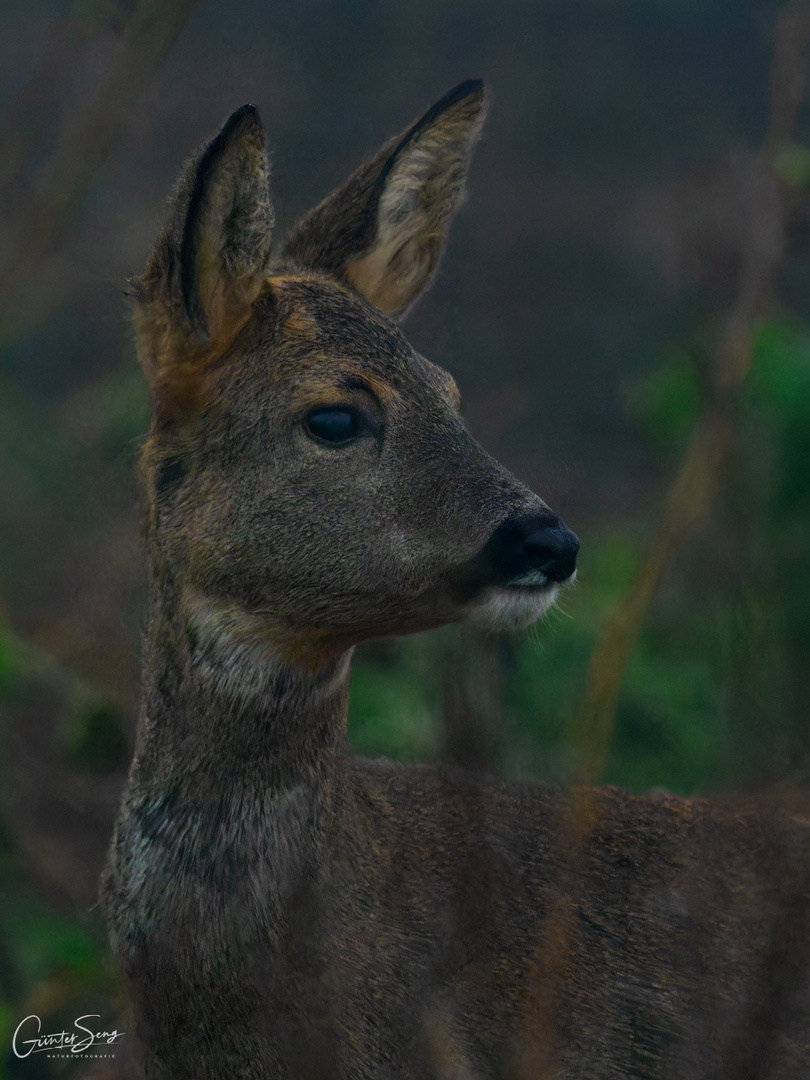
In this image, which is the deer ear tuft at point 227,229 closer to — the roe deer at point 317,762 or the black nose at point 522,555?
the roe deer at point 317,762

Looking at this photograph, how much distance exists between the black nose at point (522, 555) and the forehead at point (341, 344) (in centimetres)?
54

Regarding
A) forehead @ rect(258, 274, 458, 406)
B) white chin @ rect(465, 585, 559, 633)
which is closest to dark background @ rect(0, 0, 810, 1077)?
white chin @ rect(465, 585, 559, 633)

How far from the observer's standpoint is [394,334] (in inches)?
123

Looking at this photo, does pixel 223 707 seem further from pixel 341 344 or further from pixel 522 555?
pixel 341 344

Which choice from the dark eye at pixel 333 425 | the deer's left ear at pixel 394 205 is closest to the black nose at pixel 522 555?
the dark eye at pixel 333 425

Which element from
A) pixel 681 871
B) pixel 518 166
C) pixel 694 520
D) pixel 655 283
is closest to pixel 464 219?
pixel 518 166

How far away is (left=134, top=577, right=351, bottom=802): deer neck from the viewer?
2811 mm

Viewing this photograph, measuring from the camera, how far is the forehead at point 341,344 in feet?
9.68

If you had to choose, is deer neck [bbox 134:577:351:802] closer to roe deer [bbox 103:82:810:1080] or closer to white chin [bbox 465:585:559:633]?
roe deer [bbox 103:82:810:1080]

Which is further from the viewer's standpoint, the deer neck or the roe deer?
the deer neck

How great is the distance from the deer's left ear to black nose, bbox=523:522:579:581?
3.82 feet

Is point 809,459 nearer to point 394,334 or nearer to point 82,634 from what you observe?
point 394,334

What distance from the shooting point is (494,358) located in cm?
536

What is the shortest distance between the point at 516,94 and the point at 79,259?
3636 mm
